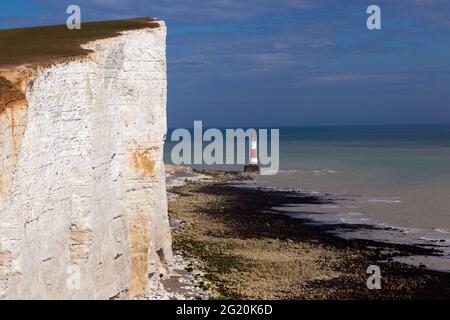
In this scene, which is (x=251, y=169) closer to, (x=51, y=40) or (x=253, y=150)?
(x=253, y=150)

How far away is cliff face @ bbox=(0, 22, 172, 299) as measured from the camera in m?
11.9

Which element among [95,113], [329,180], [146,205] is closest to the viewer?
[95,113]

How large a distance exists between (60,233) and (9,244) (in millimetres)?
1896

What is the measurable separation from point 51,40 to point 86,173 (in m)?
5.66

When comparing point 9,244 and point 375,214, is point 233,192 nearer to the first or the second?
point 375,214

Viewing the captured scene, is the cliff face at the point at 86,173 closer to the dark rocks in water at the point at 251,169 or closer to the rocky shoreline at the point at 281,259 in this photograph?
the rocky shoreline at the point at 281,259

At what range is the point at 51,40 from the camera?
18.4 m

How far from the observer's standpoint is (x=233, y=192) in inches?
2035

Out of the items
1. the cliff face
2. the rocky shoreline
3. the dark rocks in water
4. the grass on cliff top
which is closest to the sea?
the rocky shoreline

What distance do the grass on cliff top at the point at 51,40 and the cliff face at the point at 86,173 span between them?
52 cm

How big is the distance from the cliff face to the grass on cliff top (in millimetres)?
515

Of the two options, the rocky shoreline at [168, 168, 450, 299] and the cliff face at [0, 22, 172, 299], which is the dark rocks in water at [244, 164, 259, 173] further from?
the cliff face at [0, 22, 172, 299]

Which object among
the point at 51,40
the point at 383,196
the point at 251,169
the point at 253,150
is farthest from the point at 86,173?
the point at 251,169
